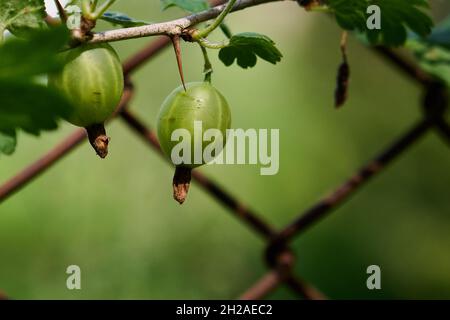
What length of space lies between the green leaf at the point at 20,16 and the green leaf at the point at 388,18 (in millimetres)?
278

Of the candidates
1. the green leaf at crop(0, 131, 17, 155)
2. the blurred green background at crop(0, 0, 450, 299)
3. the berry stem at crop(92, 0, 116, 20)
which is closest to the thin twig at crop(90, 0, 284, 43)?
the berry stem at crop(92, 0, 116, 20)

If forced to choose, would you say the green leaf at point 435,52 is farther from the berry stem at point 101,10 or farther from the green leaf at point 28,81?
the green leaf at point 28,81

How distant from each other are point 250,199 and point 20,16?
1.48 m

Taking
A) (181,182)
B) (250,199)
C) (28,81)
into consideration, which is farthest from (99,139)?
(250,199)

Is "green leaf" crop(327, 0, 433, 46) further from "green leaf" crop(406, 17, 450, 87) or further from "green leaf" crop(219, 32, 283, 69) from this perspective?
"green leaf" crop(406, 17, 450, 87)

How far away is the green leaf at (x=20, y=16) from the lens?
0.51 m

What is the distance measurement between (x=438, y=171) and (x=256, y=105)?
63 cm

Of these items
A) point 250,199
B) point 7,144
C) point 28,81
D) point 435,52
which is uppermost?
point 250,199

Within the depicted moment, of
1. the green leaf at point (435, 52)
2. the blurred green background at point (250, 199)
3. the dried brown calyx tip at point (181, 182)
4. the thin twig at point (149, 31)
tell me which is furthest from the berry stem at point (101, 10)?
the blurred green background at point (250, 199)

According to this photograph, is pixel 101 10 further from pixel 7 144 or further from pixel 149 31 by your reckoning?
A: pixel 7 144

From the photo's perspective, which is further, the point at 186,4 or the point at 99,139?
the point at 186,4

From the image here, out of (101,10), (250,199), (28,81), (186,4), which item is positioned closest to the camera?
(28,81)

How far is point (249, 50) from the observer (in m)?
0.59
